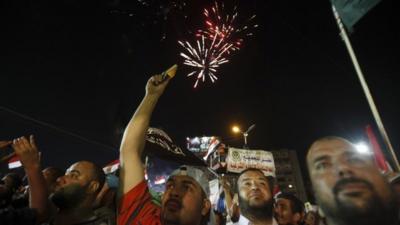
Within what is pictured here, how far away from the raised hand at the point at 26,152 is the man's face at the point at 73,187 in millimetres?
525

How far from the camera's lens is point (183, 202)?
315 cm

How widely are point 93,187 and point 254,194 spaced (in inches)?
88.3

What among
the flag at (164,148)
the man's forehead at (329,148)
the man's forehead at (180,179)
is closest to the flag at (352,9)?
the flag at (164,148)

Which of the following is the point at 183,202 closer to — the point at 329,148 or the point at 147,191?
the point at 147,191

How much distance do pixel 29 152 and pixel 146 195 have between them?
2.07m

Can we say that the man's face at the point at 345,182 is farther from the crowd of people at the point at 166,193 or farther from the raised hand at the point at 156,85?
the raised hand at the point at 156,85

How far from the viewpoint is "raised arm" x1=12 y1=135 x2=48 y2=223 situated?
358cm

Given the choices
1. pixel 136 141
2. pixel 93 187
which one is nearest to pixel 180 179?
pixel 136 141

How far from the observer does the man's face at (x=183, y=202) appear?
3010 millimetres

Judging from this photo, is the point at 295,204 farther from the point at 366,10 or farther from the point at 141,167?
the point at 366,10

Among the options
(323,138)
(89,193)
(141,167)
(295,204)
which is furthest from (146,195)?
(295,204)

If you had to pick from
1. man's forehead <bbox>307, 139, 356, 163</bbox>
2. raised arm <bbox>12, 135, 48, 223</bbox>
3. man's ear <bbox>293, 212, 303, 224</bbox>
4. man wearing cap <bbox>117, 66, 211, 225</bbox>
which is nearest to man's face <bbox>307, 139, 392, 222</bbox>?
man's forehead <bbox>307, 139, 356, 163</bbox>

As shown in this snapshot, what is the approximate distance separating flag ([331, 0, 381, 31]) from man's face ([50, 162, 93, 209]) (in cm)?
Answer: 615

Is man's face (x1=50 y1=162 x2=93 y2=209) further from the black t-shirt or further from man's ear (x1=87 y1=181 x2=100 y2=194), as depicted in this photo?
the black t-shirt
